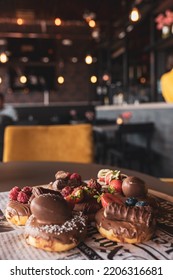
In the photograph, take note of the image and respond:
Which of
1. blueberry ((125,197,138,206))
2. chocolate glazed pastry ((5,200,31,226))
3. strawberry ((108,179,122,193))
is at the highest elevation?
strawberry ((108,179,122,193))

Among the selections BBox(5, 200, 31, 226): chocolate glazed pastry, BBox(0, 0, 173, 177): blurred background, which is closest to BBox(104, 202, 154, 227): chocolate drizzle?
BBox(5, 200, 31, 226): chocolate glazed pastry

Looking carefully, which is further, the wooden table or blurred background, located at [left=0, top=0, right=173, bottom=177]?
blurred background, located at [left=0, top=0, right=173, bottom=177]

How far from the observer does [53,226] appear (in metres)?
0.83

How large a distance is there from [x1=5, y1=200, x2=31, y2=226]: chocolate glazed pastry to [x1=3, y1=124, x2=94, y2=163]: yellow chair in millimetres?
1408

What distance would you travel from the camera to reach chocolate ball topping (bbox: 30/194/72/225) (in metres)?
0.81

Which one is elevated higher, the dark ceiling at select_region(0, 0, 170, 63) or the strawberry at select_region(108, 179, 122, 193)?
the dark ceiling at select_region(0, 0, 170, 63)

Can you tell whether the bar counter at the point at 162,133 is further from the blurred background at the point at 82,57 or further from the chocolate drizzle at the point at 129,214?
the chocolate drizzle at the point at 129,214

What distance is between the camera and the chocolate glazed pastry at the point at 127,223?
85 cm

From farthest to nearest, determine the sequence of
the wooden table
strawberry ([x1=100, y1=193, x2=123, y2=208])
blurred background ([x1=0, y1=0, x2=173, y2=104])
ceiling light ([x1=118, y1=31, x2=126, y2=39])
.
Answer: ceiling light ([x1=118, y1=31, x2=126, y2=39])
blurred background ([x1=0, y1=0, x2=173, y2=104])
strawberry ([x1=100, y1=193, x2=123, y2=208])
the wooden table

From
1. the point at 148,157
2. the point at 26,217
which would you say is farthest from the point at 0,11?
the point at 26,217

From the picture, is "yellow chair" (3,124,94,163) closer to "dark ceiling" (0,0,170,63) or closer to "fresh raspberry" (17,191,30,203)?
"fresh raspberry" (17,191,30,203)

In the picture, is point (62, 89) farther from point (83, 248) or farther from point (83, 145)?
point (83, 248)

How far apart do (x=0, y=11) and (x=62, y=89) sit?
3.56 m
